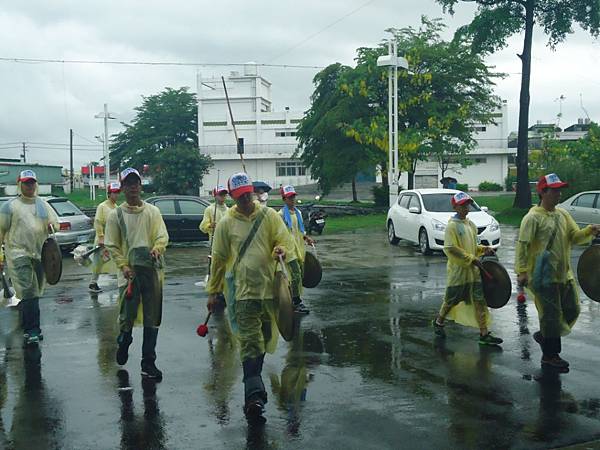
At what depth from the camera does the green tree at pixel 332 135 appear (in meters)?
37.7

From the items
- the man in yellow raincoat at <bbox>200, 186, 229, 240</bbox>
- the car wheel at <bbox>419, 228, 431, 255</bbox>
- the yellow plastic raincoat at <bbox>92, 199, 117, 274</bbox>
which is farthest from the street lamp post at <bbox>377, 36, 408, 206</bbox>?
the yellow plastic raincoat at <bbox>92, 199, 117, 274</bbox>

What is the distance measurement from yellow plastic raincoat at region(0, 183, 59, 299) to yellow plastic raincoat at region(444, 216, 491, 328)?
471cm

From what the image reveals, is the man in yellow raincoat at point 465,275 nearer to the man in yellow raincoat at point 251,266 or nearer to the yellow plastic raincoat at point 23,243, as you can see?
the man in yellow raincoat at point 251,266

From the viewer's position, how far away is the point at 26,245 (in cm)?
856

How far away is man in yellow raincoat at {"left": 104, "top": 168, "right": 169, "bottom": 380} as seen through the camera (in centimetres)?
705

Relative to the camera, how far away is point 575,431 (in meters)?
5.42

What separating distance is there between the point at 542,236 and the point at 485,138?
217 feet

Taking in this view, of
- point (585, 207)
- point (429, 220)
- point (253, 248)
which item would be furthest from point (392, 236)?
point (253, 248)

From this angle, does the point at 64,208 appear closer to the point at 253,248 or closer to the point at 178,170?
the point at 253,248

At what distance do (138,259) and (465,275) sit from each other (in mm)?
3666

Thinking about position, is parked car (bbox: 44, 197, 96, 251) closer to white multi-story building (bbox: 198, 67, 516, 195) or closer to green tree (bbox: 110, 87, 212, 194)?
green tree (bbox: 110, 87, 212, 194)

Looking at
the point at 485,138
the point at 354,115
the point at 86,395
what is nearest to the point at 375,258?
the point at 86,395

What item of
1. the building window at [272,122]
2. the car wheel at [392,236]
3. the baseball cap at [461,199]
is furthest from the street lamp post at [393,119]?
the building window at [272,122]

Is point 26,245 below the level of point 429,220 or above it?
above
